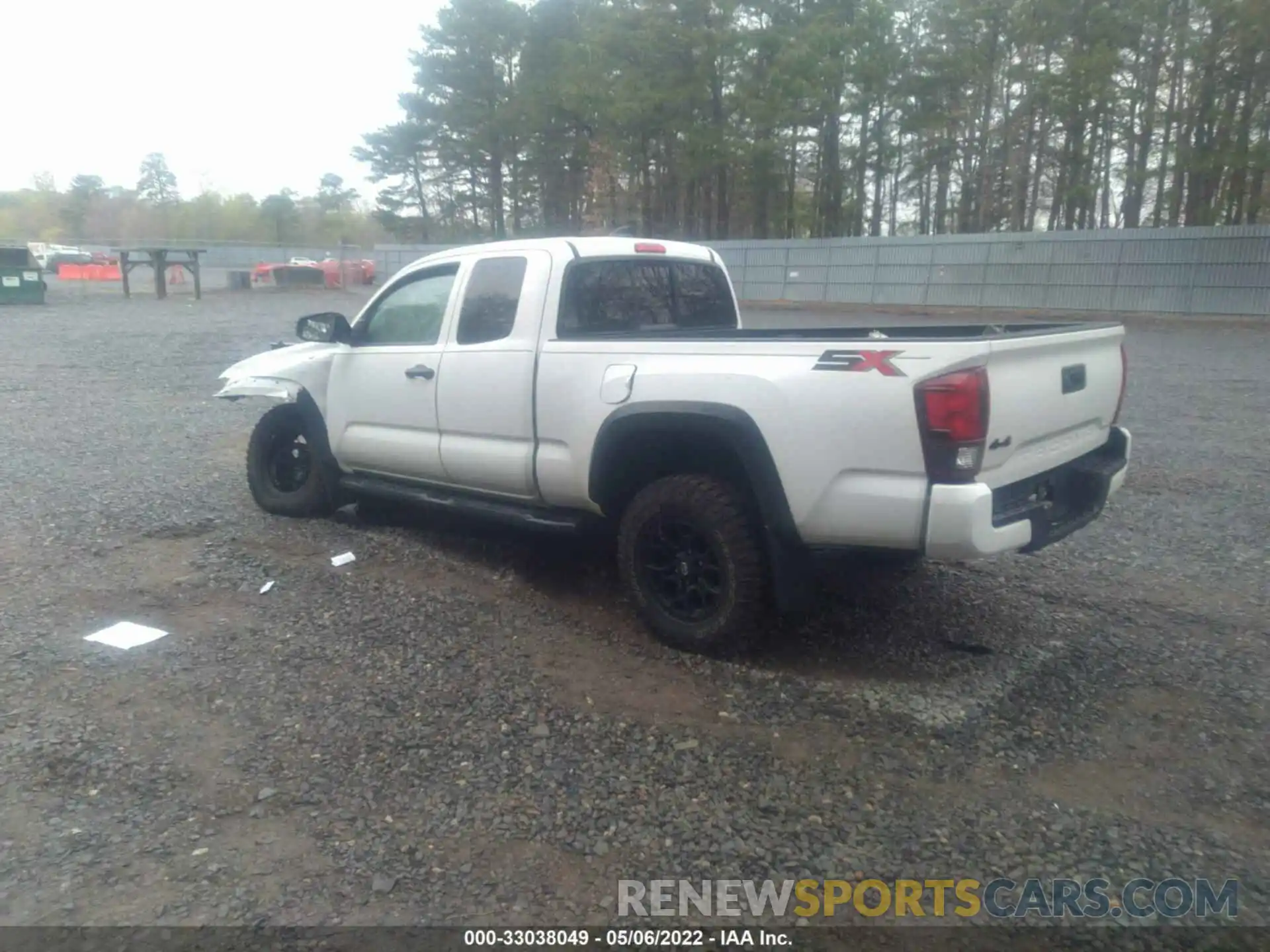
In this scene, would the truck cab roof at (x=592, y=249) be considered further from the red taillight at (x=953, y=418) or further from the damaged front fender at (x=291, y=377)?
the red taillight at (x=953, y=418)

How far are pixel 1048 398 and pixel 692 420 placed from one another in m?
1.48

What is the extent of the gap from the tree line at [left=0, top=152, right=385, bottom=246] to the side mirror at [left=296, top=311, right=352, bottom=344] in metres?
71.5

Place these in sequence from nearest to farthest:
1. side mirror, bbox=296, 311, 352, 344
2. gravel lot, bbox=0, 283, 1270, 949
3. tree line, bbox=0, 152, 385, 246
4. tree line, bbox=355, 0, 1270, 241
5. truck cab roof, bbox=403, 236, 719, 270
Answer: gravel lot, bbox=0, 283, 1270, 949 → truck cab roof, bbox=403, 236, 719, 270 → side mirror, bbox=296, 311, 352, 344 → tree line, bbox=355, 0, 1270, 241 → tree line, bbox=0, 152, 385, 246

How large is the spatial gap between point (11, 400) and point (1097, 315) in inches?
916

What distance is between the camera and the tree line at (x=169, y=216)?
76188 millimetres

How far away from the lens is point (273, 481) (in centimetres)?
708

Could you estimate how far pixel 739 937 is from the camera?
278 cm

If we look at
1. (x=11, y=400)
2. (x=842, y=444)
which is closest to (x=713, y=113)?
(x=11, y=400)

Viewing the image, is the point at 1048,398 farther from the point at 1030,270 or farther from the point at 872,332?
the point at 1030,270

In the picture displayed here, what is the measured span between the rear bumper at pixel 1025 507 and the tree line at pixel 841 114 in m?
28.1

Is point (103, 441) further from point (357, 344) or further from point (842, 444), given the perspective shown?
point (842, 444)

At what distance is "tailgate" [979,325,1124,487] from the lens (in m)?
3.89

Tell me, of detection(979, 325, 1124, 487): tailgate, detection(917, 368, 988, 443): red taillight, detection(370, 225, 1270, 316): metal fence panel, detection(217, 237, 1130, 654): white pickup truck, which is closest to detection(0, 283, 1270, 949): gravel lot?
detection(217, 237, 1130, 654): white pickup truck

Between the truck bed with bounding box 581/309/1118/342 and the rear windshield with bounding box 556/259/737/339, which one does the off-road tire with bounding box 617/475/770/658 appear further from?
the rear windshield with bounding box 556/259/737/339
